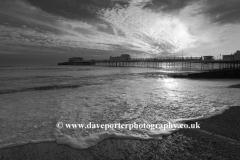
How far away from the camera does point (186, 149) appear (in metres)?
2.42

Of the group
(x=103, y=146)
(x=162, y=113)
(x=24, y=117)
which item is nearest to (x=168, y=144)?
(x=103, y=146)

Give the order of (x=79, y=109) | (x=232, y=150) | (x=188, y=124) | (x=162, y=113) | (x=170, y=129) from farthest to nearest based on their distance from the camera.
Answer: (x=79, y=109)
(x=162, y=113)
(x=188, y=124)
(x=170, y=129)
(x=232, y=150)

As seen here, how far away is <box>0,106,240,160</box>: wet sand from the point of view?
7.43 ft

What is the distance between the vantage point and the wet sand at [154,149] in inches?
89.1

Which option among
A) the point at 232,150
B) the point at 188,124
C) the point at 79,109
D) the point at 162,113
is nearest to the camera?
the point at 232,150

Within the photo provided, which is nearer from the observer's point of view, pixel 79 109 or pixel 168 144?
pixel 168 144

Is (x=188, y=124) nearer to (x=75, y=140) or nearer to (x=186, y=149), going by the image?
(x=186, y=149)

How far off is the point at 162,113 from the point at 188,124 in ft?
3.28

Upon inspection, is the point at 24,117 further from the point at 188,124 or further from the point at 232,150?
the point at 232,150

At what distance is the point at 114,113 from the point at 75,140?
6.12 ft

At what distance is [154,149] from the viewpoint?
8.09 ft

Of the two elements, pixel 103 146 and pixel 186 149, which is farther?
pixel 103 146

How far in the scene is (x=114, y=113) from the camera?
4.52 metres

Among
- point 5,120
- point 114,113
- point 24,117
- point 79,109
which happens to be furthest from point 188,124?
point 5,120
